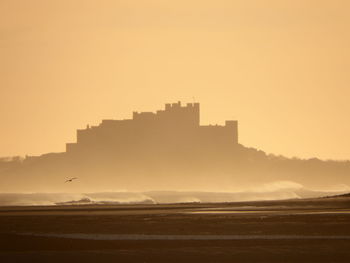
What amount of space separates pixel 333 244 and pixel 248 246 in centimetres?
380

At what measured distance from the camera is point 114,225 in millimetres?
72625

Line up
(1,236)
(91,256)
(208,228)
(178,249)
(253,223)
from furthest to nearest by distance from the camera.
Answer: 1. (253,223)
2. (208,228)
3. (1,236)
4. (178,249)
5. (91,256)

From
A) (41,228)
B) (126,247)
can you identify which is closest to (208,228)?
(41,228)

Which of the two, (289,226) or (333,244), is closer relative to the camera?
(333,244)

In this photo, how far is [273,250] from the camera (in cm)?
4978

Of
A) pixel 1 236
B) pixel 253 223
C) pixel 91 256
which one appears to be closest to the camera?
pixel 91 256

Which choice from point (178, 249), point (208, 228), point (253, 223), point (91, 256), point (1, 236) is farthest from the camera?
point (253, 223)

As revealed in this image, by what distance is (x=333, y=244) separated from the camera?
171ft

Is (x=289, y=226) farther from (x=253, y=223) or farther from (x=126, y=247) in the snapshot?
(x=126, y=247)

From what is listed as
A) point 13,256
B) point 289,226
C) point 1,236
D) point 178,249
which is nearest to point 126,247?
point 178,249

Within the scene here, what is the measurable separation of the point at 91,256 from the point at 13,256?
128 inches

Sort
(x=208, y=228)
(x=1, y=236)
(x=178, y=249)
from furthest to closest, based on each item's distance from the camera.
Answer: (x=208, y=228) → (x=1, y=236) → (x=178, y=249)

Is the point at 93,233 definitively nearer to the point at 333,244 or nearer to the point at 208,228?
the point at 208,228

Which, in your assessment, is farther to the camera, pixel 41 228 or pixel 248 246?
pixel 41 228
